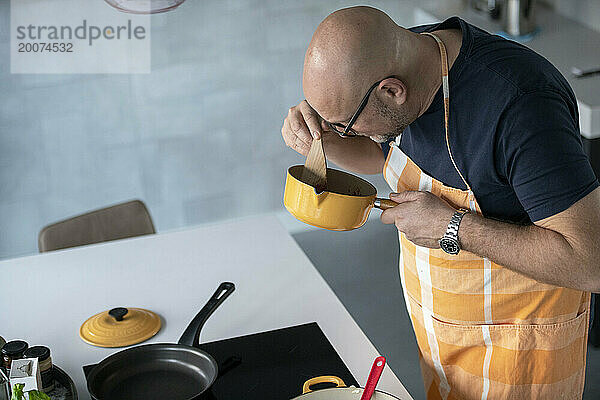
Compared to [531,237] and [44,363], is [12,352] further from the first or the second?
[531,237]

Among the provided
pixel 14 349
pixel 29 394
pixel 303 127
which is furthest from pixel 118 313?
pixel 303 127

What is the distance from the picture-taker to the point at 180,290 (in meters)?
1.81

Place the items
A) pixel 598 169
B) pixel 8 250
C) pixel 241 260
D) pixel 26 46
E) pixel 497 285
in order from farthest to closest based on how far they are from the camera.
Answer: pixel 8 250
pixel 26 46
pixel 598 169
pixel 241 260
pixel 497 285

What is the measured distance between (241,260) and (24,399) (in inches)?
30.4

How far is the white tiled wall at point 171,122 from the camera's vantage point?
110 inches

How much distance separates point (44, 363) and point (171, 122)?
5.56 feet

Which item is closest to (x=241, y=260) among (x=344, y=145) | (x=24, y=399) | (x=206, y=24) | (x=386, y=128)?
(x=344, y=145)

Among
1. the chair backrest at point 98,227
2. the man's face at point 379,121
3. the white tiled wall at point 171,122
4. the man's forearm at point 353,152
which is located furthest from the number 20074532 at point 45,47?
the man's face at point 379,121

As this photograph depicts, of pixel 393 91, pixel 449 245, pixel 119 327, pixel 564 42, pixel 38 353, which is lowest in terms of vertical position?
pixel 119 327

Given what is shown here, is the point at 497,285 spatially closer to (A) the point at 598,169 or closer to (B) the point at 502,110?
(B) the point at 502,110

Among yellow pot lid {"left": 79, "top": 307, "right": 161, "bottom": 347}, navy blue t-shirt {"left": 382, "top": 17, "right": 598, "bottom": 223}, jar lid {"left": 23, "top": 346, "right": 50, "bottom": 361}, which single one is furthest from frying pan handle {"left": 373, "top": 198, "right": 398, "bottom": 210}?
jar lid {"left": 23, "top": 346, "right": 50, "bottom": 361}

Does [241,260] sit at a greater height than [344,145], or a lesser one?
lesser

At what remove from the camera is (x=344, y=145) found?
1807 mm

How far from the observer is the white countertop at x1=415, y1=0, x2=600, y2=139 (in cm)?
236
